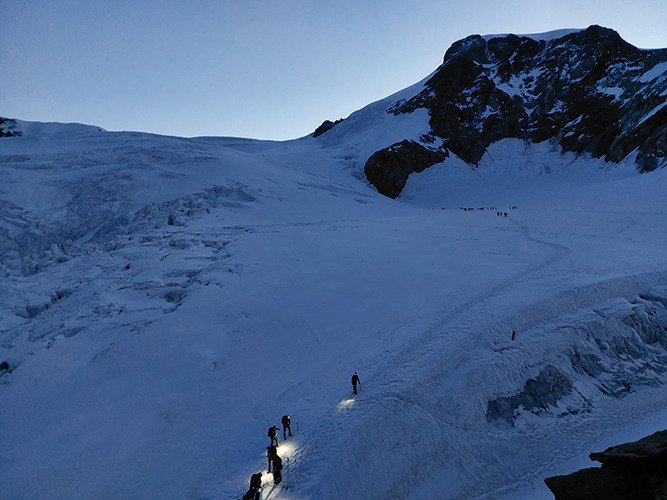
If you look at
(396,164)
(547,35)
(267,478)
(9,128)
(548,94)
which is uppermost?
(547,35)

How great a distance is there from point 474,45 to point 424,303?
106m

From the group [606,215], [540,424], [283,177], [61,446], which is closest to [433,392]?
[540,424]

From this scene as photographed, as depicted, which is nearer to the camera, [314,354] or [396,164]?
[314,354]

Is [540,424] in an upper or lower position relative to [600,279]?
lower

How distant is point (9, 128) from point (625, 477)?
120214 millimetres

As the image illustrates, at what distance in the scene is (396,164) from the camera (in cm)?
7194

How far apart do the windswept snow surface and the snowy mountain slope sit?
79 millimetres

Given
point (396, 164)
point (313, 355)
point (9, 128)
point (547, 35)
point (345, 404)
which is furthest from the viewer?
point (547, 35)

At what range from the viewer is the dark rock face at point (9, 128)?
82.1 meters

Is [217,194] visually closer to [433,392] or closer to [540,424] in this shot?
[433,392]

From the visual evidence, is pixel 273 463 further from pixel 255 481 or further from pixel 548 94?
pixel 548 94

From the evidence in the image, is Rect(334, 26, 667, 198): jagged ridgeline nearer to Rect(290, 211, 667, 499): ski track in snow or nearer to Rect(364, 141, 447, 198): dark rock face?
Rect(364, 141, 447, 198): dark rock face

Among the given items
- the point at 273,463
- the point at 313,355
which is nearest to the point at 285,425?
the point at 273,463

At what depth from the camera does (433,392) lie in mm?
13164
